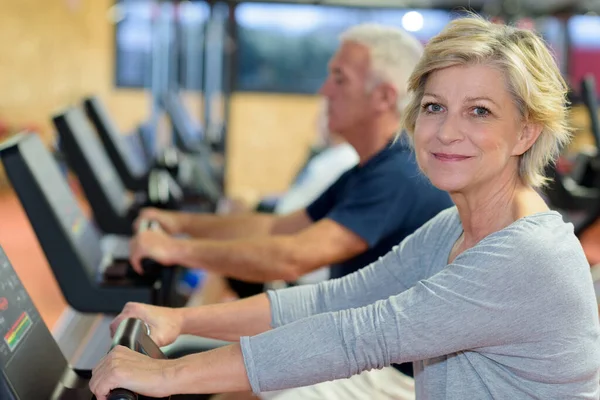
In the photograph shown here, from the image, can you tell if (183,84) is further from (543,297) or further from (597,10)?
(543,297)

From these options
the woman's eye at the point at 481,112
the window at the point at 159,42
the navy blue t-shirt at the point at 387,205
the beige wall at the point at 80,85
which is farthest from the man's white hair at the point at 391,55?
the beige wall at the point at 80,85

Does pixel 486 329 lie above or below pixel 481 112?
below

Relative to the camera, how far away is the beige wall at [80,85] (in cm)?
1008

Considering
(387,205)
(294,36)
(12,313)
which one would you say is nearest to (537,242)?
(12,313)

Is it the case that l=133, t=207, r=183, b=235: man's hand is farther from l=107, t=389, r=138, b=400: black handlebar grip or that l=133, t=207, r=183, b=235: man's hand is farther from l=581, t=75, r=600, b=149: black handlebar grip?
l=581, t=75, r=600, b=149: black handlebar grip

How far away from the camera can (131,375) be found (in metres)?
1.25

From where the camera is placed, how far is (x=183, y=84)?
9.16 metres

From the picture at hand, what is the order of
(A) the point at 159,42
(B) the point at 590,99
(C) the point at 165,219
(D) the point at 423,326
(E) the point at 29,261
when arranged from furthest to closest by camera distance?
(A) the point at 159,42
(E) the point at 29,261
(B) the point at 590,99
(C) the point at 165,219
(D) the point at 423,326

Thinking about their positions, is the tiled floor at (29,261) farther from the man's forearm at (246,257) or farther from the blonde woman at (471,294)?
the blonde woman at (471,294)

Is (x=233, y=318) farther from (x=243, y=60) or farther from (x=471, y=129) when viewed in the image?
(x=243, y=60)

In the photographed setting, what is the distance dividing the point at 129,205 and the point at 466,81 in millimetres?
2089

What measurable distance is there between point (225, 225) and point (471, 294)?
1756 mm

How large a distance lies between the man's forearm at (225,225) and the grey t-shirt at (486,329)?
1.61 meters

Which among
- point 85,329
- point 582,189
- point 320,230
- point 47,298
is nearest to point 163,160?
point 47,298
